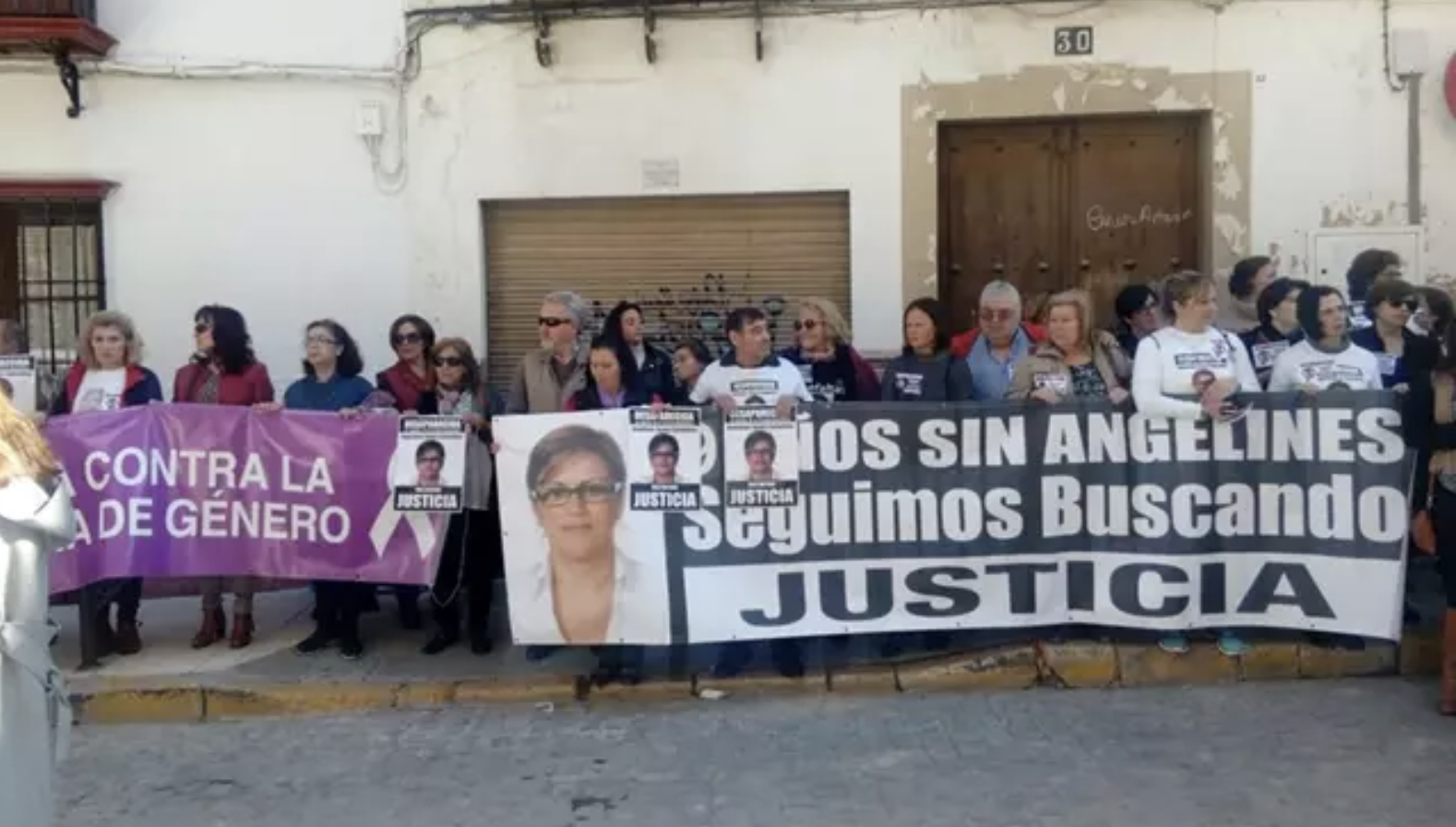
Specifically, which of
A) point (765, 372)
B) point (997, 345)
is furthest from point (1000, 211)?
point (765, 372)

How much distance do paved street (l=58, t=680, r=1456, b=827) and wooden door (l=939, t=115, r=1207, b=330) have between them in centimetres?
362

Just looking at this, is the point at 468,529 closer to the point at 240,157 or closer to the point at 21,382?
the point at 21,382

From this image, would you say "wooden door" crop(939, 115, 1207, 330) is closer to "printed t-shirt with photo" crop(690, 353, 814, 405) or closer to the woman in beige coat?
the woman in beige coat

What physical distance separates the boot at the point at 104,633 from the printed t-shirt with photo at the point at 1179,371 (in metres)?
5.38

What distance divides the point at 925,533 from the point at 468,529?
2375mm

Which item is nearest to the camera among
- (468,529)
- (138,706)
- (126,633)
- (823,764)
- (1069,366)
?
(823,764)

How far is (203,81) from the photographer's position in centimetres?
1038

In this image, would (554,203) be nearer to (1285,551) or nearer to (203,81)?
(203,81)

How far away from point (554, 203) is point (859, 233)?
2076mm

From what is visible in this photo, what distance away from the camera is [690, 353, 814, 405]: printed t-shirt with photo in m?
7.60

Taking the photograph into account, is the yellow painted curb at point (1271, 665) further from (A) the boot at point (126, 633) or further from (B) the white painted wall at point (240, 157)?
(B) the white painted wall at point (240, 157)

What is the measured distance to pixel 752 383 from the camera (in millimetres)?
7633

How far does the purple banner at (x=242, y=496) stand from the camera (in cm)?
792

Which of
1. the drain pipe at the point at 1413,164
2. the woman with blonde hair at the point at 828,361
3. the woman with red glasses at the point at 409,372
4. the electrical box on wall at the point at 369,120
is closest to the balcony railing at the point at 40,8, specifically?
the electrical box on wall at the point at 369,120
